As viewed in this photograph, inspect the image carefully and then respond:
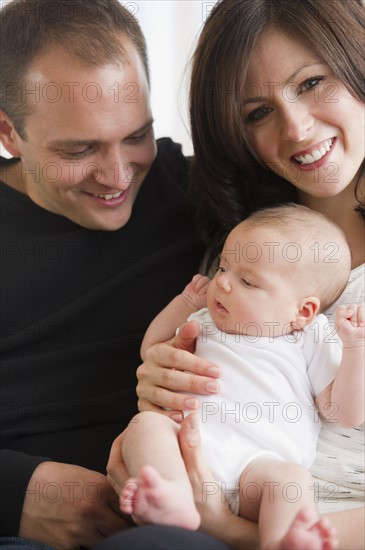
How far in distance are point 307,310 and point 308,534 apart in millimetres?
514

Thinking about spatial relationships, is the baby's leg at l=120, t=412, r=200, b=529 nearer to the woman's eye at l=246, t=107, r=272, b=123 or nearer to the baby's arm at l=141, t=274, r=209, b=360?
the baby's arm at l=141, t=274, r=209, b=360

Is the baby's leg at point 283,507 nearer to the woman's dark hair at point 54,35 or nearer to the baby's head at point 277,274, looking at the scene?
the baby's head at point 277,274

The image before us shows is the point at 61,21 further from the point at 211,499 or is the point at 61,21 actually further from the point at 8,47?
the point at 211,499

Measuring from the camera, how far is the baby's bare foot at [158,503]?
1.13 meters

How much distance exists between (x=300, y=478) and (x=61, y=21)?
127cm

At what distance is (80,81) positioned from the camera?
1.77 metres

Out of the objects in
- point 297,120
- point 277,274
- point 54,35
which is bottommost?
point 277,274

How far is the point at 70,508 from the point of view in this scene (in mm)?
1553

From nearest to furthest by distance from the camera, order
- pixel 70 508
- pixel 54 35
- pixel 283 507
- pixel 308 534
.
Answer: pixel 308 534
pixel 283 507
pixel 70 508
pixel 54 35

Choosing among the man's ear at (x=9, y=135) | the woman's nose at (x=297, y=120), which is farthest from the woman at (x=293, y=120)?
the man's ear at (x=9, y=135)

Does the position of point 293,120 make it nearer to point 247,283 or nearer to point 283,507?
point 247,283

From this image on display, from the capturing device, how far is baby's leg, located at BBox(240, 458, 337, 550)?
1094mm

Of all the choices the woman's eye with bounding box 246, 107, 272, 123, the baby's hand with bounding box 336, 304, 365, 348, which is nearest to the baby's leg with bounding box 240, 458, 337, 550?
the baby's hand with bounding box 336, 304, 365, 348

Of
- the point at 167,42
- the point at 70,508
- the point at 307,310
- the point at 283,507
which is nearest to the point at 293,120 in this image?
the point at 307,310
